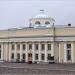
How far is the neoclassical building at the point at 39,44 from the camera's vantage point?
165ft

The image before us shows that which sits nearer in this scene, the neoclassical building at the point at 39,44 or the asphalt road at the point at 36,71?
the asphalt road at the point at 36,71

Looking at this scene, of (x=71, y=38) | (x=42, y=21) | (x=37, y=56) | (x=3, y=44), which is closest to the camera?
(x=71, y=38)

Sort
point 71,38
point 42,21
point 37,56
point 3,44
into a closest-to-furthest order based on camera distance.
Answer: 1. point 71,38
2. point 37,56
3. point 3,44
4. point 42,21

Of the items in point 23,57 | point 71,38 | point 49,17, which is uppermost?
point 49,17

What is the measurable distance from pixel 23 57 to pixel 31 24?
11.6 m

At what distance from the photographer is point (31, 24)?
64.7 meters

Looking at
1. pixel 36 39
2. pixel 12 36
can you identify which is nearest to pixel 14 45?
pixel 12 36

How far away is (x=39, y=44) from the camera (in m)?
52.8

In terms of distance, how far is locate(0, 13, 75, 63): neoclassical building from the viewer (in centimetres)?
5041

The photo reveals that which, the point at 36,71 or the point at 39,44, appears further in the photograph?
the point at 39,44

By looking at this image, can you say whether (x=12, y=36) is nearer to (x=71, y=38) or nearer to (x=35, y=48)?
(x=35, y=48)

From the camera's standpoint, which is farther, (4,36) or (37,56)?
(4,36)

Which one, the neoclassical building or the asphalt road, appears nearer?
the asphalt road

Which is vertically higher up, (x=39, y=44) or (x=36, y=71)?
(x=39, y=44)
